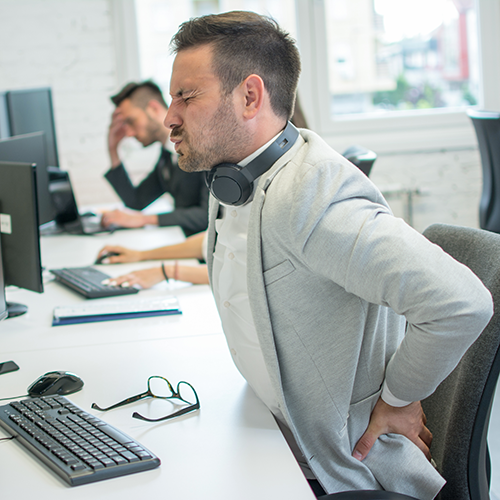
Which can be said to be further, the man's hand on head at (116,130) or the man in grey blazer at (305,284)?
the man's hand on head at (116,130)

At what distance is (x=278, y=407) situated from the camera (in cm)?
94

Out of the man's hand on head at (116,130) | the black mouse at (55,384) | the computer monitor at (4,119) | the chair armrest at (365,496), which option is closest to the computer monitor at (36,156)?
the computer monitor at (4,119)

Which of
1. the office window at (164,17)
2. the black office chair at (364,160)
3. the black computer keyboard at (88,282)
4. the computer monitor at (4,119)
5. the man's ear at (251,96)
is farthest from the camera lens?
the office window at (164,17)

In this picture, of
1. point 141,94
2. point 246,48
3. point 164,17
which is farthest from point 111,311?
point 164,17

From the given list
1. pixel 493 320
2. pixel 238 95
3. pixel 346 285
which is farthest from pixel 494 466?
pixel 238 95

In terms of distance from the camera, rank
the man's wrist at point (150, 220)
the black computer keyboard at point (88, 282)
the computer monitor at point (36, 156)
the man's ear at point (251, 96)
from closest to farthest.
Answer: the man's ear at point (251, 96) < the black computer keyboard at point (88, 282) < the computer monitor at point (36, 156) < the man's wrist at point (150, 220)

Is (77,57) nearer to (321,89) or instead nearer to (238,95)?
(321,89)

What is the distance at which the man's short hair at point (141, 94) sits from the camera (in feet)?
8.84

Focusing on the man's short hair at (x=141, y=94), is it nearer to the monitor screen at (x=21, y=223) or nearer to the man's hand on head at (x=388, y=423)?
the monitor screen at (x=21, y=223)

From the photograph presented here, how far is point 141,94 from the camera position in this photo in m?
2.72

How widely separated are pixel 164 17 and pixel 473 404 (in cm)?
328

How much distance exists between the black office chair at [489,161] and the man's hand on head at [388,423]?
2.01 meters

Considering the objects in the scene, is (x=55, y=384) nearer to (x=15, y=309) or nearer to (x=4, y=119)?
(x=15, y=309)

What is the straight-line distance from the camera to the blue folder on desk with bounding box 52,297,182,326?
1.43 metres
